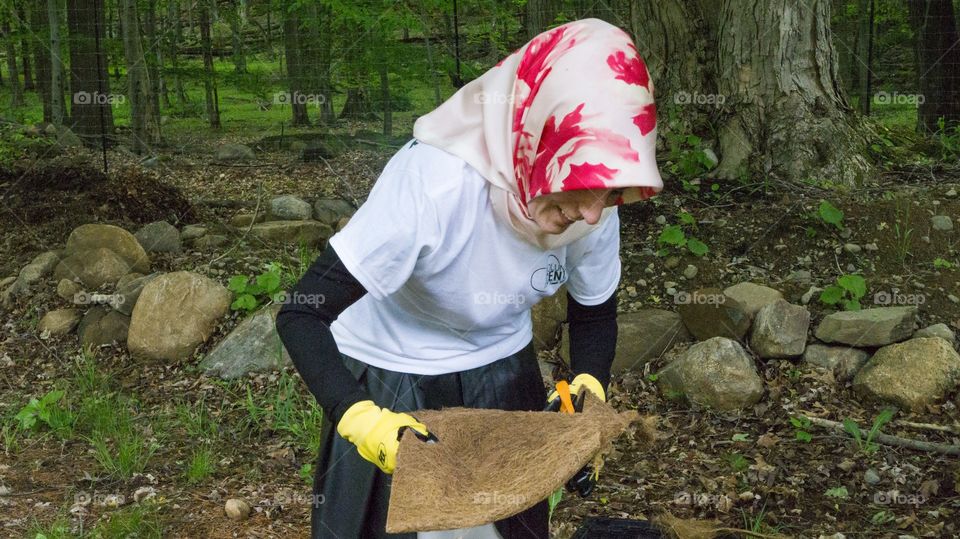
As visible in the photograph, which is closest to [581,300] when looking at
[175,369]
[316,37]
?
[175,369]

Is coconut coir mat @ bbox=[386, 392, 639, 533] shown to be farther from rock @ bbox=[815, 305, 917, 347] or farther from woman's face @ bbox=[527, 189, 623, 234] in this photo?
rock @ bbox=[815, 305, 917, 347]

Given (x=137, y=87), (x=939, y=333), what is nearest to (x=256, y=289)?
(x=939, y=333)

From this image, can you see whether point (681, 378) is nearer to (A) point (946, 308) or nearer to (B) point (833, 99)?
(A) point (946, 308)

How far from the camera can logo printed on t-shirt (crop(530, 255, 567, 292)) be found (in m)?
1.80

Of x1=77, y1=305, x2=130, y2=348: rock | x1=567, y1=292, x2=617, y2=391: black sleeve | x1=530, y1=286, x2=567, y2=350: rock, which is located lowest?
x1=77, y1=305, x2=130, y2=348: rock

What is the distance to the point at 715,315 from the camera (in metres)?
3.99

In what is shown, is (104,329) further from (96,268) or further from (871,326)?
(871,326)

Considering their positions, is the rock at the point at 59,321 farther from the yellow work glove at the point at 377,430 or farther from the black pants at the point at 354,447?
the yellow work glove at the point at 377,430

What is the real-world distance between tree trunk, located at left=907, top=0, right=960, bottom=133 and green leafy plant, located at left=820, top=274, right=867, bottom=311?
350 cm

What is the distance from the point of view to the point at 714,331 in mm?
4020

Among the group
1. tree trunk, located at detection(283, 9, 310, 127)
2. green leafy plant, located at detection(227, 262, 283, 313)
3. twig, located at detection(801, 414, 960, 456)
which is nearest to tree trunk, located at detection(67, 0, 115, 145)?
tree trunk, located at detection(283, 9, 310, 127)

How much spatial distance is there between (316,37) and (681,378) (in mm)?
4217

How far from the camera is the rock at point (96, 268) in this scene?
4941 mm

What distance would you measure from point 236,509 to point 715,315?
203 cm
